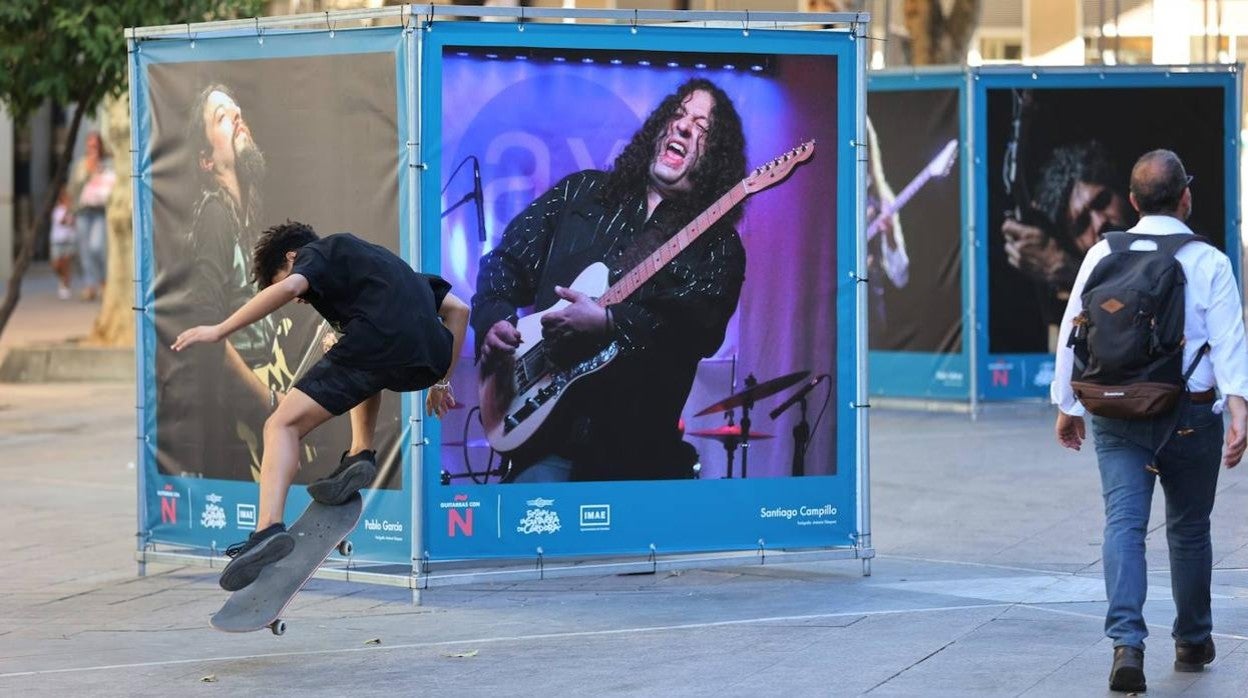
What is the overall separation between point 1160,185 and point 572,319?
8.85 feet

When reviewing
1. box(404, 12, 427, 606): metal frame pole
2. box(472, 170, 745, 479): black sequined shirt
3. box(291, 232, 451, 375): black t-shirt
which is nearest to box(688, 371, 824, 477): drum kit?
box(472, 170, 745, 479): black sequined shirt

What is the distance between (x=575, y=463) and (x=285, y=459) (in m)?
1.55

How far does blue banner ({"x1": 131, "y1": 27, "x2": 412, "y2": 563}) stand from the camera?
328 inches

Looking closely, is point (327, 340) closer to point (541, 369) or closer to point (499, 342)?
point (499, 342)

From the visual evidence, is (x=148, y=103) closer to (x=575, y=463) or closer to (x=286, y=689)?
(x=575, y=463)

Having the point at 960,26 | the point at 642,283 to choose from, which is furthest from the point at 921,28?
the point at 642,283

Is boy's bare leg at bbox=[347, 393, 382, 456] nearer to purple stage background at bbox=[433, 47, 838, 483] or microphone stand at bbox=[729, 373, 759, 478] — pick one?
purple stage background at bbox=[433, 47, 838, 483]

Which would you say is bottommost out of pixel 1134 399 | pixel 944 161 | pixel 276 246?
pixel 1134 399

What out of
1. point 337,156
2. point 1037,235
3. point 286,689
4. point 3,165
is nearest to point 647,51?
point 337,156

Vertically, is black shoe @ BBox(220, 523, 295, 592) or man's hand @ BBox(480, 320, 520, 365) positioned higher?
man's hand @ BBox(480, 320, 520, 365)

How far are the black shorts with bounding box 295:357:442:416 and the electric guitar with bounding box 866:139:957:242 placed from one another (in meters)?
8.20

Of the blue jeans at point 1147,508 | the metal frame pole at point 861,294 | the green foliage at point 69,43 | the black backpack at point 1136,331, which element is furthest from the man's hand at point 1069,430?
the green foliage at point 69,43

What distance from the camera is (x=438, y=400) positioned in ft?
27.0

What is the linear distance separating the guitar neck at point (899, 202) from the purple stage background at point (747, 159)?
6668 mm
